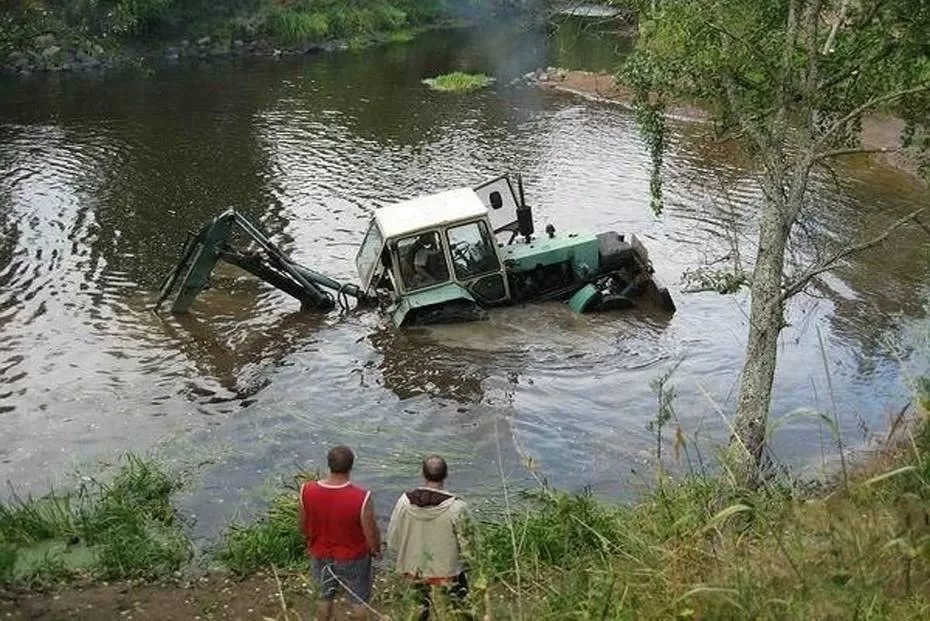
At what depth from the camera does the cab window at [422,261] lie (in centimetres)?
1549

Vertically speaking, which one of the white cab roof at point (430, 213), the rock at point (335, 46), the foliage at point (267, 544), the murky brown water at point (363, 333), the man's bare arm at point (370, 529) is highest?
the man's bare arm at point (370, 529)

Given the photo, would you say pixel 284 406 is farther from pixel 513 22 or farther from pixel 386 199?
pixel 513 22

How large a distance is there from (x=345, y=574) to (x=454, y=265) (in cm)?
887

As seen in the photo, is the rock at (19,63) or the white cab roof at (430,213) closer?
the white cab roof at (430,213)

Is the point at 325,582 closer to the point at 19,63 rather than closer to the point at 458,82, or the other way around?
the point at 458,82

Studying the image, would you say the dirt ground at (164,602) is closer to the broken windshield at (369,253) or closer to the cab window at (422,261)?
the cab window at (422,261)

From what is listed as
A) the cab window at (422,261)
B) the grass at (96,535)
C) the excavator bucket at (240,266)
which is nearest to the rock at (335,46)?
the excavator bucket at (240,266)

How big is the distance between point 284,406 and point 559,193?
12816 millimetres

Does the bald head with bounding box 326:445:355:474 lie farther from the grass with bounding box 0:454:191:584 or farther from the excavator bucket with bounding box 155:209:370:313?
the excavator bucket with bounding box 155:209:370:313

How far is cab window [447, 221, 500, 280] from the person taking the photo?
50.7 feet

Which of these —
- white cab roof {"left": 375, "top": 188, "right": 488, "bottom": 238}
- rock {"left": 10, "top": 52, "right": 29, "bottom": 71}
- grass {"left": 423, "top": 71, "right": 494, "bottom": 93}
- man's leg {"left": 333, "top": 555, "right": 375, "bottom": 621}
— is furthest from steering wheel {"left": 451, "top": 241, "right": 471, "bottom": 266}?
rock {"left": 10, "top": 52, "right": 29, "bottom": 71}

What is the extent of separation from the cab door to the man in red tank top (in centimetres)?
857

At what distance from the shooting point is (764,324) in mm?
9008

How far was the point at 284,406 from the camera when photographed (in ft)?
44.7
